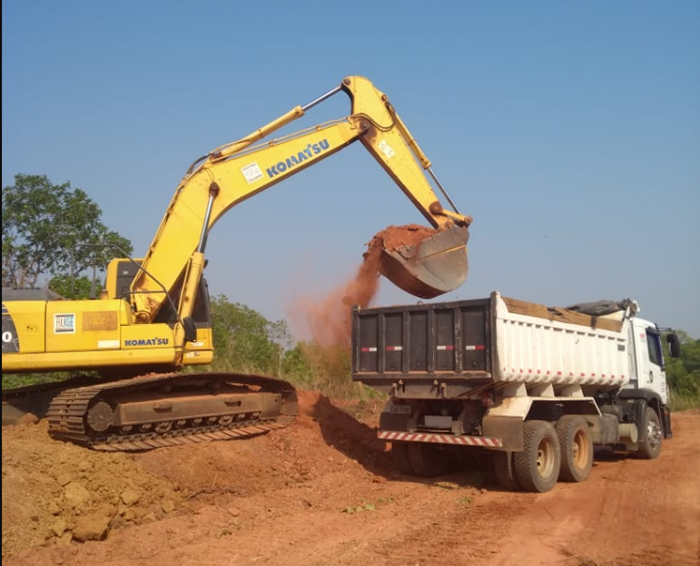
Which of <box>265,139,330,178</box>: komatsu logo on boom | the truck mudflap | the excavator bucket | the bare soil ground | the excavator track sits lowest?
the bare soil ground

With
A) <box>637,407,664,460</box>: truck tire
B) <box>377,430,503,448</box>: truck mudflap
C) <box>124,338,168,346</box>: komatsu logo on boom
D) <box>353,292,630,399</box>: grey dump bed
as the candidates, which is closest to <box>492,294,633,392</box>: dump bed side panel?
<box>353,292,630,399</box>: grey dump bed

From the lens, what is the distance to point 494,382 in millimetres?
10180

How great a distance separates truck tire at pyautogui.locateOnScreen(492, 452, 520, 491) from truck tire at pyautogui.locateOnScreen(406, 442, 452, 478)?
1508 mm

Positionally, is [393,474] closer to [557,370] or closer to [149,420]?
[557,370]

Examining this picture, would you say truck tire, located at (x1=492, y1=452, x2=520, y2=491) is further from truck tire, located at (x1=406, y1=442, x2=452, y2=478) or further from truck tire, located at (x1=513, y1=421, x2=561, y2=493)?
truck tire, located at (x1=406, y1=442, x2=452, y2=478)

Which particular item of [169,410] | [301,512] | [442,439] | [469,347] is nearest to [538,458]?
[442,439]

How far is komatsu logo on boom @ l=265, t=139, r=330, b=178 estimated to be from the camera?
12.5m

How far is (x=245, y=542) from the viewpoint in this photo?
7.84 metres

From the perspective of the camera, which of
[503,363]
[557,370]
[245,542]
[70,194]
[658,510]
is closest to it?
[245,542]

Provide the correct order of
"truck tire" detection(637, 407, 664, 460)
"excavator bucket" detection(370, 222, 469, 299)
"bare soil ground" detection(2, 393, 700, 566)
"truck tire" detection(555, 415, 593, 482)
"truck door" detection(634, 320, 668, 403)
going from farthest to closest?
"truck door" detection(634, 320, 668, 403) → "truck tire" detection(637, 407, 664, 460) → "excavator bucket" detection(370, 222, 469, 299) → "truck tire" detection(555, 415, 593, 482) → "bare soil ground" detection(2, 393, 700, 566)

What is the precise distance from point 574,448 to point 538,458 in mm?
1307

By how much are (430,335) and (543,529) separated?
3510 millimetres

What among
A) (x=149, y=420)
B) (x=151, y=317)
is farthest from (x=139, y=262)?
(x=149, y=420)

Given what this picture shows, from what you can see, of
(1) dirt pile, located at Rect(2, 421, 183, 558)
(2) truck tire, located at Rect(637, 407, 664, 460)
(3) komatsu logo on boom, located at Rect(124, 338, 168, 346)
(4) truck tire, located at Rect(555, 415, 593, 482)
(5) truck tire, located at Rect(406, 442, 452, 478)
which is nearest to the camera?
(1) dirt pile, located at Rect(2, 421, 183, 558)
